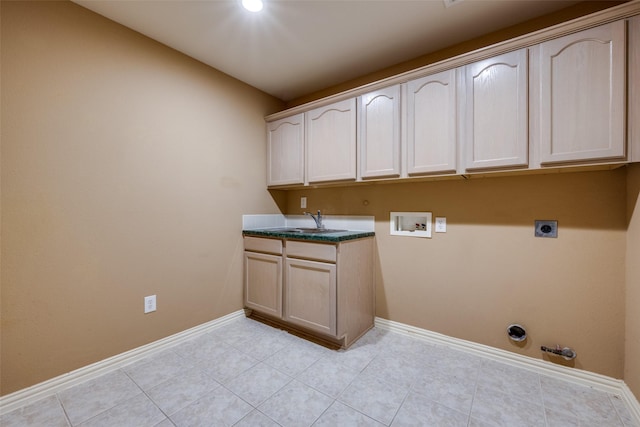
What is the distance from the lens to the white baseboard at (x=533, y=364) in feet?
4.82

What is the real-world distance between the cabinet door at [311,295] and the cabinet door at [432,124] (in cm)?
101

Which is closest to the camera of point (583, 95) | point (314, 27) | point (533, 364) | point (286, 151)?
point (583, 95)

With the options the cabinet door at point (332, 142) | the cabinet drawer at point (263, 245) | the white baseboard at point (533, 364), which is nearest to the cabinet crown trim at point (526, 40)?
the cabinet door at point (332, 142)

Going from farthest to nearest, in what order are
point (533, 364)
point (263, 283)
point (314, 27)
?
point (263, 283) < point (314, 27) < point (533, 364)

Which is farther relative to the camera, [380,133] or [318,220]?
[318,220]

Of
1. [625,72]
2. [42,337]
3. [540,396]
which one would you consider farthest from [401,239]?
[42,337]

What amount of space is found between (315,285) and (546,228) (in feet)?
5.31

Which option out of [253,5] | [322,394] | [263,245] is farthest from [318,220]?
[253,5]

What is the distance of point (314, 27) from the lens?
182 centimetres

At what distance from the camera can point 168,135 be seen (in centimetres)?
204

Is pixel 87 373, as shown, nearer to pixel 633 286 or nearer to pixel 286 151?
pixel 286 151

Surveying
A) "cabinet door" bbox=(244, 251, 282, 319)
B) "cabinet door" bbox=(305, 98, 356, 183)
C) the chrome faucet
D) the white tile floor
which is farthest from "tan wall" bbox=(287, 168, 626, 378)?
"cabinet door" bbox=(244, 251, 282, 319)

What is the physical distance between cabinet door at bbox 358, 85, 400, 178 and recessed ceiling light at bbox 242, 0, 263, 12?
937 millimetres

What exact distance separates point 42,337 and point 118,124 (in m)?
1.36
